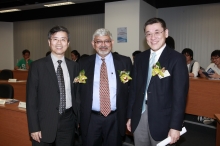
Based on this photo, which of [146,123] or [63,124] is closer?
[146,123]

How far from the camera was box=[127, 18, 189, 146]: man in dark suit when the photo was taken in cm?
190

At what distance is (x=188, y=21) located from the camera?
6992 mm

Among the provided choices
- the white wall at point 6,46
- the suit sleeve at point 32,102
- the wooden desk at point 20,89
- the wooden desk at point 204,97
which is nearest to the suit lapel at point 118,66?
the suit sleeve at point 32,102

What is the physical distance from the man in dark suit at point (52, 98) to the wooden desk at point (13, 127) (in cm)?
60

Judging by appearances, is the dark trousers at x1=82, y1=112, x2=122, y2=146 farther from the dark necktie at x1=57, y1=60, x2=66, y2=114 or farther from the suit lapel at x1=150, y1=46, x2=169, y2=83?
the suit lapel at x1=150, y1=46, x2=169, y2=83

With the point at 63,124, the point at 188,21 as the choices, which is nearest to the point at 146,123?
the point at 63,124

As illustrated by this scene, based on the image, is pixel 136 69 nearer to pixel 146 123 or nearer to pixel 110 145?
pixel 146 123

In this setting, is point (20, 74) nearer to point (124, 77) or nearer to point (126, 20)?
point (126, 20)

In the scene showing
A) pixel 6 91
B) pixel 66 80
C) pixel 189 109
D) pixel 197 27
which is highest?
pixel 197 27

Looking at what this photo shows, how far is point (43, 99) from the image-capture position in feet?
6.93

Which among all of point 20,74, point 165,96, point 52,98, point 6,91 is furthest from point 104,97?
point 20,74

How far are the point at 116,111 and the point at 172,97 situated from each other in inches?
29.5

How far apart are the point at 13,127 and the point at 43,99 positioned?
1037 millimetres

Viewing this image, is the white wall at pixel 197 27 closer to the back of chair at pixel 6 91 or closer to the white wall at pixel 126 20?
the white wall at pixel 126 20
